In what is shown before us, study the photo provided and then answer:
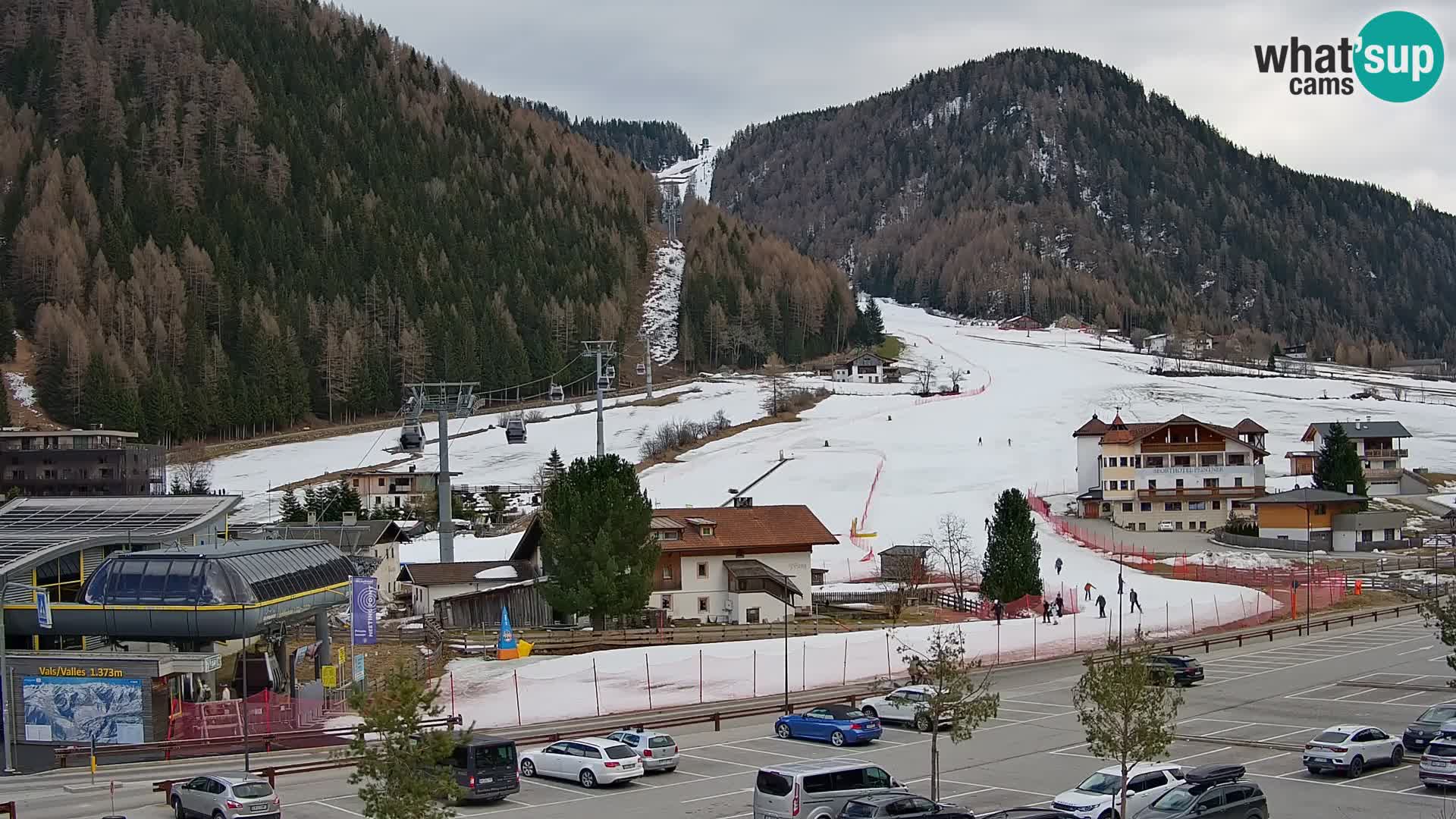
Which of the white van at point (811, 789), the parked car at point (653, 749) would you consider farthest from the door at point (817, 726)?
the white van at point (811, 789)

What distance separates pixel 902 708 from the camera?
3231cm

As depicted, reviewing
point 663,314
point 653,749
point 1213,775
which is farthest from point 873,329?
point 1213,775

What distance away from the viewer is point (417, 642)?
43219mm

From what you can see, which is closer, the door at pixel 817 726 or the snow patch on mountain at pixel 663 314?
the door at pixel 817 726

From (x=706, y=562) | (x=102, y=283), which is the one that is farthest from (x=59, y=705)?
(x=102, y=283)

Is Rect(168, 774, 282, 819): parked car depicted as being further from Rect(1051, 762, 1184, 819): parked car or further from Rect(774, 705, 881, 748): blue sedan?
Rect(1051, 762, 1184, 819): parked car

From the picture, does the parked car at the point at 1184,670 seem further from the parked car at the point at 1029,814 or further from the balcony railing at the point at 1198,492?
the balcony railing at the point at 1198,492

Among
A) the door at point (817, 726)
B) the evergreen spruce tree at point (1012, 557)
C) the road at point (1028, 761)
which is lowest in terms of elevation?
the road at point (1028, 761)

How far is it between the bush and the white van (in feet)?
257

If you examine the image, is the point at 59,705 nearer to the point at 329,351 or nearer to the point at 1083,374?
the point at 329,351

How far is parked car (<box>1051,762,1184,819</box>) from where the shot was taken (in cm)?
2220

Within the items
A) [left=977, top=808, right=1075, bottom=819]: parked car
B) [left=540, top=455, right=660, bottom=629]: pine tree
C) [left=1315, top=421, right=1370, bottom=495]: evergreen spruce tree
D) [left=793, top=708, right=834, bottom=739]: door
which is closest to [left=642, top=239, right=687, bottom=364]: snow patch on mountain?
[left=1315, top=421, right=1370, bottom=495]: evergreen spruce tree

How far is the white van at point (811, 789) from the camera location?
72.3ft

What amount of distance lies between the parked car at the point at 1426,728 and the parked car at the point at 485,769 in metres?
16.9
